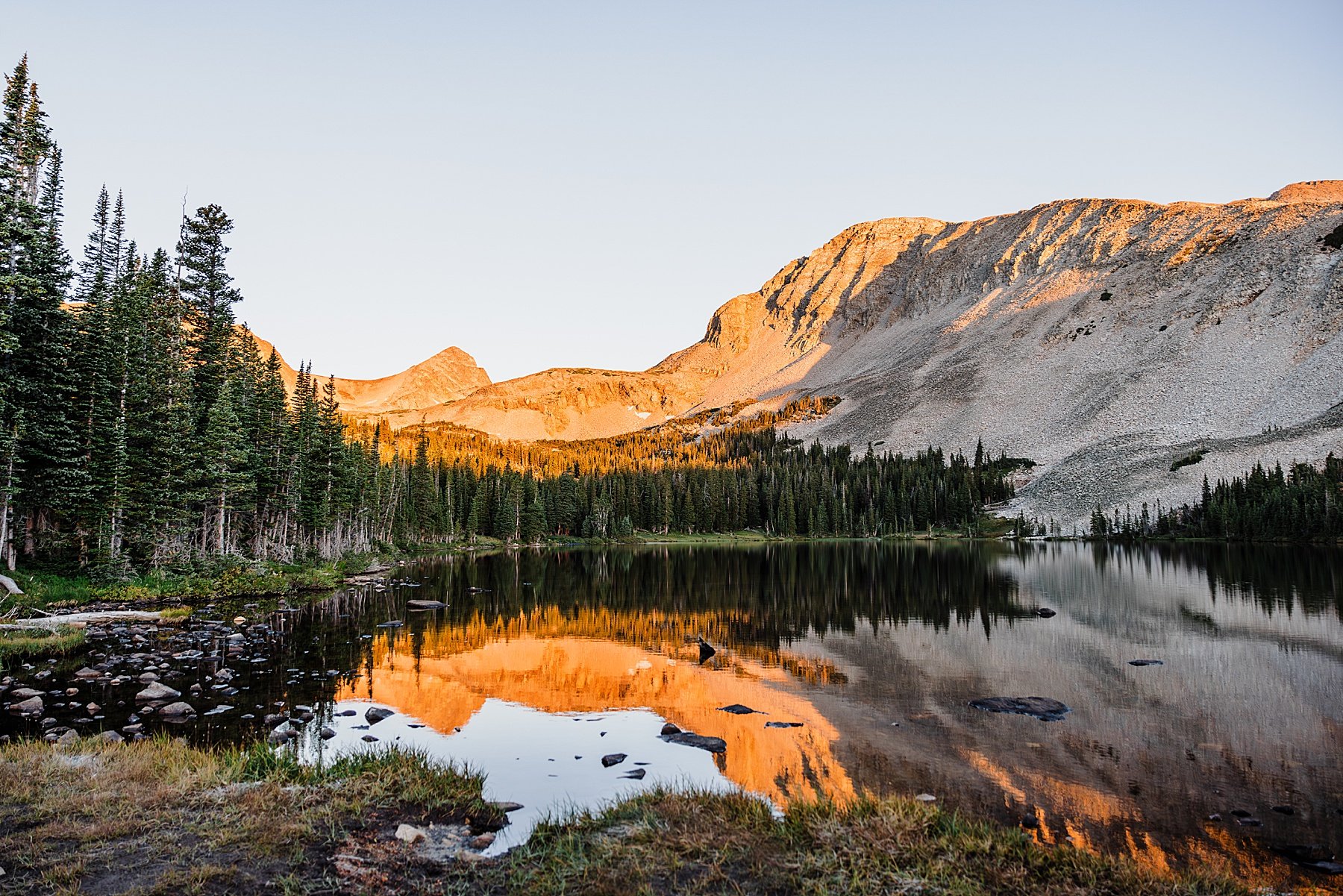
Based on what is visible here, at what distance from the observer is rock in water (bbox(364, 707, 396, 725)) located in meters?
20.6

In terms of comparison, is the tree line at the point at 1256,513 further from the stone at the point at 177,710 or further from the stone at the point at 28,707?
the stone at the point at 28,707

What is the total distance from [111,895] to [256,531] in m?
59.3

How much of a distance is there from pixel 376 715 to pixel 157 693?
20.5ft

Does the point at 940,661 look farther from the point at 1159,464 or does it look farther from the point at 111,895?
the point at 1159,464

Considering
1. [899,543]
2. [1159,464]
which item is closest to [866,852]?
[899,543]

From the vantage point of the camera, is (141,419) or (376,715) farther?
(141,419)

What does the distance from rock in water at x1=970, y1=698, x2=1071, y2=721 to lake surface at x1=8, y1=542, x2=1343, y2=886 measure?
15.6 inches

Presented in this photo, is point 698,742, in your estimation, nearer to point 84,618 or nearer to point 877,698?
point 877,698

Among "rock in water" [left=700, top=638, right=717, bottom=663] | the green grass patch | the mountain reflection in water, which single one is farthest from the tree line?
the green grass patch

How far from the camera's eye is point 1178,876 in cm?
977

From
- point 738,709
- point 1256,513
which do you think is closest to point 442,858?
point 738,709

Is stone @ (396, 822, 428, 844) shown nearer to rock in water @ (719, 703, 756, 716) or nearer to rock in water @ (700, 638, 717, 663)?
rock in water @ (719, 703, 756, 716)

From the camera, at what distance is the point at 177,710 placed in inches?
760

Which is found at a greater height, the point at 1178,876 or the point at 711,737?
the point at 1178,876
